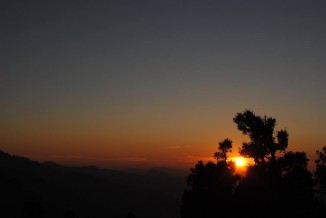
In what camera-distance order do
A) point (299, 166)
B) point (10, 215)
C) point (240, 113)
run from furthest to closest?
point (10, 215) < point (240, 113) < point (299, 166)

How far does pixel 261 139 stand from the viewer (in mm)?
35469

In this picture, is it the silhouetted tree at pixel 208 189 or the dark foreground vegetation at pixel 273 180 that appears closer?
the dark foreground vegetation at pixel 273 180

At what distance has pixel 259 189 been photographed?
36000 millimetres

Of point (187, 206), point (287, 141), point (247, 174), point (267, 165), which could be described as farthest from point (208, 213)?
point (287, 141)

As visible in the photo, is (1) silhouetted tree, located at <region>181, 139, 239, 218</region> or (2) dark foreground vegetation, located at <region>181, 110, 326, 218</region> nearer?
(2) dark foreground vegetation, located at <region>181, 110, 326, 218</region>

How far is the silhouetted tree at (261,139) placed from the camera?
1375 inches

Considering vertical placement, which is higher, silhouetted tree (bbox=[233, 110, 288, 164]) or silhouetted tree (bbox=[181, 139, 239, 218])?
silhouetted tree (bbox=[233, 110, 288, 164])

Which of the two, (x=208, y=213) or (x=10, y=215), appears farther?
(x=10, y=215)

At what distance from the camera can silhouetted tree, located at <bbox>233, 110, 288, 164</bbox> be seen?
34.9 m

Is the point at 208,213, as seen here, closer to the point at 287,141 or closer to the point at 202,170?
the point at 202,170

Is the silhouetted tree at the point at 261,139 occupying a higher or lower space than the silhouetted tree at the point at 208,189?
higher

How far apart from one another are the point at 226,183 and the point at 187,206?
18.0ft

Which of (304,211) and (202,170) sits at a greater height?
(202,170)

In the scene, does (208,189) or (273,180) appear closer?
(273,180)
